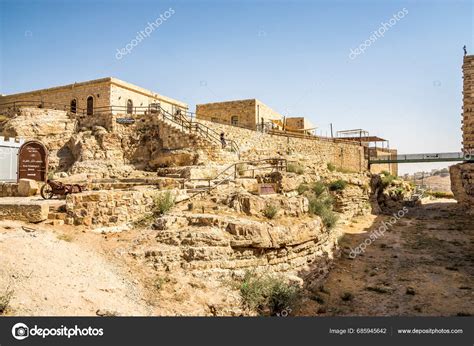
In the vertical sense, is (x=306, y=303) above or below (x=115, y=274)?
below

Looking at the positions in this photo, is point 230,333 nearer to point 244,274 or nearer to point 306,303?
point 244,274

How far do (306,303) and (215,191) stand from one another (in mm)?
4977

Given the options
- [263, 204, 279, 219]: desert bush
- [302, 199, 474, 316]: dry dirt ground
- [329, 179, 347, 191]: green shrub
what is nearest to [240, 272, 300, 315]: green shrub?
[302, 199, 474, 316]: dry dirt ground

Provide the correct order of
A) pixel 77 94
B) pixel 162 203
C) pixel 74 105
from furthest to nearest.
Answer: pixel 74 105, pixel 77 94, pixel 162 203

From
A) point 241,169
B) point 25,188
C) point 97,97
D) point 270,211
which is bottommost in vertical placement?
point 270,211

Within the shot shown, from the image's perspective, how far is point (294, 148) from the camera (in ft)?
85.5

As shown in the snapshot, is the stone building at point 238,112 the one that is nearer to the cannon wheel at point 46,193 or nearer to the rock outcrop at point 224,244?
the cannon wheel at point 46,193

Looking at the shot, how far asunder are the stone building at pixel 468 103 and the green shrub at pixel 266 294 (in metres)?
20.1

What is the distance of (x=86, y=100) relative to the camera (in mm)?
25953

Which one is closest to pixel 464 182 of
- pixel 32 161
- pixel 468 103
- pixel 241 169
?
pixel 468 103

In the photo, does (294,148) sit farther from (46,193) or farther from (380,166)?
(46,193)

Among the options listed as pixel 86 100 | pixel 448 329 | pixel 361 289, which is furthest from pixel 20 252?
pixel 86 100

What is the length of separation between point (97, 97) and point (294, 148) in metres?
15.2

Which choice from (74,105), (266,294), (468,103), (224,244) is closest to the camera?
(266,294)
